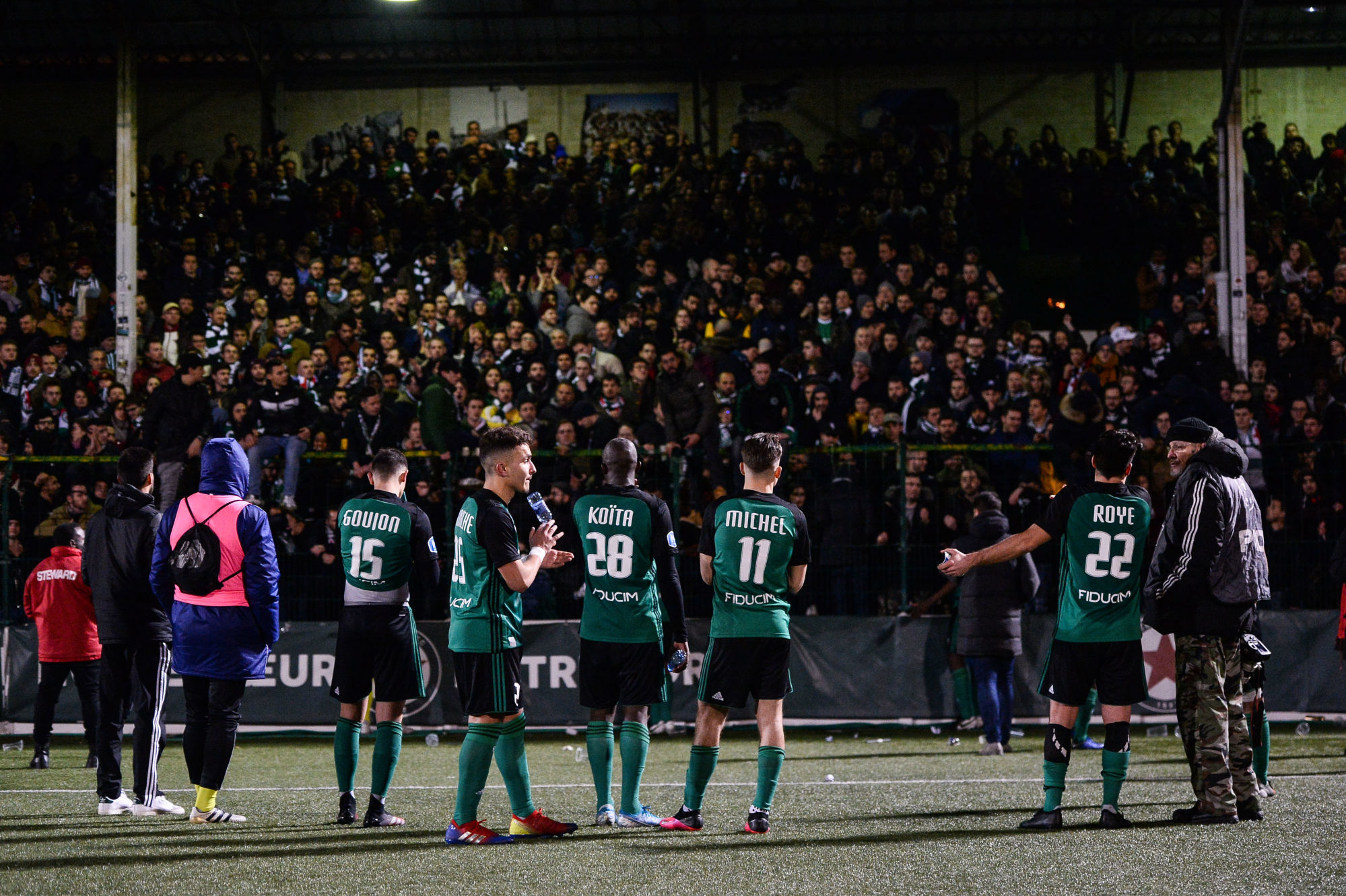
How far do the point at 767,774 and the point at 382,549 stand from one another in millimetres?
2546

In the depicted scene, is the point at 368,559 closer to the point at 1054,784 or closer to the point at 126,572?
the point at 126,572

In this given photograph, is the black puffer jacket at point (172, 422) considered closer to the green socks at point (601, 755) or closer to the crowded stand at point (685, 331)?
the crowded stand at point (685, 331)

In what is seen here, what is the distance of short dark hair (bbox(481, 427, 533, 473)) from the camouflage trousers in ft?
12.5

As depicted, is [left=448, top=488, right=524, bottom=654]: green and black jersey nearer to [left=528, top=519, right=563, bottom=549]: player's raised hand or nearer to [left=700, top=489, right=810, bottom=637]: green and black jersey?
[left=528, top=519, right=563, bottom=549]: player's raised hand

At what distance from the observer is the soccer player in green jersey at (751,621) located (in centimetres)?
735

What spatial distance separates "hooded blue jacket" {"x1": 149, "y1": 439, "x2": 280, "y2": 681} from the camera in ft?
25.2

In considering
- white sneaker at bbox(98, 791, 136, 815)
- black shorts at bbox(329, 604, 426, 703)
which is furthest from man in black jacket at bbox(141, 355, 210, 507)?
black shorts at bbox(329, 604, 426, 703)

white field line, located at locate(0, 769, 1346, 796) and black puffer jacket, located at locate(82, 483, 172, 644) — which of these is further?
white field line, located at locate(0, 769, 1346, 796)

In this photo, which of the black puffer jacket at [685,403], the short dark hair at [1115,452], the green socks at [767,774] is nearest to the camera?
the green socks at [767,774]

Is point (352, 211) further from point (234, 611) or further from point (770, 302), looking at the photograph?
point (234, 611)

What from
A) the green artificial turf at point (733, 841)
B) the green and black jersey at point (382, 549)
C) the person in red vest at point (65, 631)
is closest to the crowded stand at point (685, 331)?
the person in red vest at point (65, 631)

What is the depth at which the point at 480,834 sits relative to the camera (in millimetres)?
7031

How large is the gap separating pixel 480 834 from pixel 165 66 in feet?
74.8

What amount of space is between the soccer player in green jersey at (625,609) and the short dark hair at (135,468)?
2977mm
